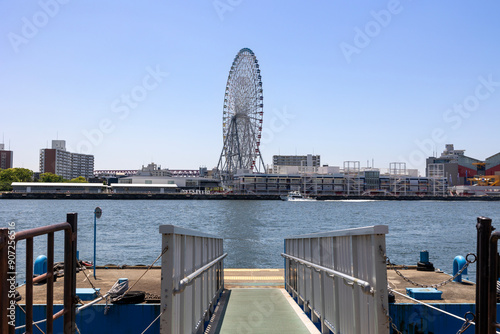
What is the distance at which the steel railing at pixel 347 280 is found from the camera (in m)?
4.62

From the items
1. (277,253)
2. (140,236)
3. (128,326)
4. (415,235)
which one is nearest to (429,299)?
(128,326)

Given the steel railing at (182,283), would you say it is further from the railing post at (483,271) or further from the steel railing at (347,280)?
the railing post at (483,271)

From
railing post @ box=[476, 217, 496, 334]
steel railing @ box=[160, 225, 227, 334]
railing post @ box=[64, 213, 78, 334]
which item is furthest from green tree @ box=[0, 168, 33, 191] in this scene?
railing post @ box=[476, 217, 496, 334]

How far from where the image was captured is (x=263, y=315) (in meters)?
8.86

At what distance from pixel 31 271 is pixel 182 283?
2.10 m

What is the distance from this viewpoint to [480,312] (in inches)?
149

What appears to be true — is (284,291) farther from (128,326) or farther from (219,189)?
(219,189)

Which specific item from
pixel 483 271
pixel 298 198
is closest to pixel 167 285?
pixel 483 271

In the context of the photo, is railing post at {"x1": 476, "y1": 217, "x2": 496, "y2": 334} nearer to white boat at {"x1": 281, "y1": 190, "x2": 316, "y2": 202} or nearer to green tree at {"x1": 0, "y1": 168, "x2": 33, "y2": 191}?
white boat at {"x1": 281, "y1": 190, "x2": 316, "y2": 202}

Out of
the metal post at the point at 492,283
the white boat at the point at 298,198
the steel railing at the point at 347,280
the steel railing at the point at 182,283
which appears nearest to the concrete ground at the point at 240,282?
the steel railing at the point at 347,280

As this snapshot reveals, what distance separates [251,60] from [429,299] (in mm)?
80127

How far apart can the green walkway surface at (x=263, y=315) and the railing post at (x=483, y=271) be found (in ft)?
13.4

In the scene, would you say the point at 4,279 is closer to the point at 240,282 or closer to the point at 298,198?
the point at 240,282

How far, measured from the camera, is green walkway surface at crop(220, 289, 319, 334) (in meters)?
7.73
